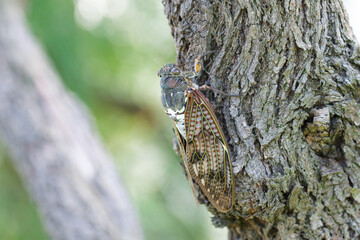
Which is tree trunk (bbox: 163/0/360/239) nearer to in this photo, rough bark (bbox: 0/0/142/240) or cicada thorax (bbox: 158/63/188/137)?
cicada thorax (bbox: 158/63/188/137)

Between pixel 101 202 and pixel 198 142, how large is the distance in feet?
5.00

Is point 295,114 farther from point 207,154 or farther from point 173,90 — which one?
point 173,90

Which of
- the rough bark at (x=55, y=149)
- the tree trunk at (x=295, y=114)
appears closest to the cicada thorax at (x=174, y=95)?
the tree trunk at (x=295, y=114)

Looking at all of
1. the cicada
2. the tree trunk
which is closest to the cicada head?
the cicada

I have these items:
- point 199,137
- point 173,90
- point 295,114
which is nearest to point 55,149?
point 173,90

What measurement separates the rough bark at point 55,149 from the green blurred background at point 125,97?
33 cm

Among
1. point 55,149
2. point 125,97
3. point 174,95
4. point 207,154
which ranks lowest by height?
point 207,154

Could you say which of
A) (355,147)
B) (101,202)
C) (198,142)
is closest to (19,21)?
(101,202)

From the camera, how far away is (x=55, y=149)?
2939mm

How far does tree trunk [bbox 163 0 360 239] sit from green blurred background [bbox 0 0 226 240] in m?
2.31

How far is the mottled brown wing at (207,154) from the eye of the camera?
1.35m

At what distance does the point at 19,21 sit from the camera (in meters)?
3.49

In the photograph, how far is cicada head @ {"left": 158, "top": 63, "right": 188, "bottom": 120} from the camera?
161 centimetres

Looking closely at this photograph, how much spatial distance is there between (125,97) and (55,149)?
1.78m
